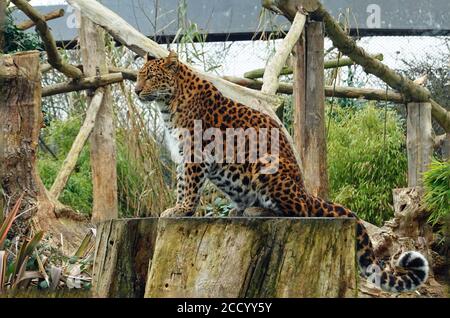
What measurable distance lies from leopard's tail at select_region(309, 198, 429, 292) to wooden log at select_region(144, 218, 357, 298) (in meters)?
0.41

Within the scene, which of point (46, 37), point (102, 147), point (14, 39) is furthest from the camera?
point (14, 39)

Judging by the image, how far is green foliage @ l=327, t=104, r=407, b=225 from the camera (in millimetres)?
9469

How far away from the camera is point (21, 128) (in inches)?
261

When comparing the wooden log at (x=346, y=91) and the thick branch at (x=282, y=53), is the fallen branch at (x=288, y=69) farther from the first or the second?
the thick branch at (x=282, y=53)

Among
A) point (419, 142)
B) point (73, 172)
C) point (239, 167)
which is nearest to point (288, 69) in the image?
point (419, 142)

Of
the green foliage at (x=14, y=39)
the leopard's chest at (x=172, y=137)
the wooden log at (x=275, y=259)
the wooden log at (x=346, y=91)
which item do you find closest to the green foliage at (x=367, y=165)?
the wooden log at (x=346, y=91)

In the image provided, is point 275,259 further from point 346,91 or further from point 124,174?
point 124,174

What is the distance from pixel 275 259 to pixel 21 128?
3682 mm

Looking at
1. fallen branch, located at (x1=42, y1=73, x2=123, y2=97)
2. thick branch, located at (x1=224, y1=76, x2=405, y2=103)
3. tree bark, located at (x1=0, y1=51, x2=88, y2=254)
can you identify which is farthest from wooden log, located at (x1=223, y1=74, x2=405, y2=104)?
tree bark, located at (x1=0, y1=51, x2=88, y2=254)

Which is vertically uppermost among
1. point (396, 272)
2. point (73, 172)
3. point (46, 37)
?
point (46, 37)

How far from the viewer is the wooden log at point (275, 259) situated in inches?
140

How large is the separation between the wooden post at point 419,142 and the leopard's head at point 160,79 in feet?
15.1

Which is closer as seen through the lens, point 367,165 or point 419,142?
point 419,142

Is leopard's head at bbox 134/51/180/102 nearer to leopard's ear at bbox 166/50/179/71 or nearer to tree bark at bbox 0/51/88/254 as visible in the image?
leopard's ear at bbox 166/50/179/71
